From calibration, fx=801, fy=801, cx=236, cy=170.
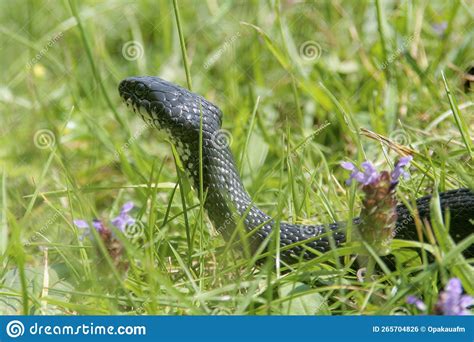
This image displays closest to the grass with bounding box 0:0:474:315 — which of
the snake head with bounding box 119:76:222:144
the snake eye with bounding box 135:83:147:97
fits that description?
the snake head with bounding box 119:76:222:144

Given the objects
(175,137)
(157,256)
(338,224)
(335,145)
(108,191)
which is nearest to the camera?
(157,256)

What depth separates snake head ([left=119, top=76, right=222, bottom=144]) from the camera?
4.19 meters

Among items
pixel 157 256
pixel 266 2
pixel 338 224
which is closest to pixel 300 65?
pixel 266 2

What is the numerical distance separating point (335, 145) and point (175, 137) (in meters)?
1.41

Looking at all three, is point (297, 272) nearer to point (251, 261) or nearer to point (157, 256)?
point (251, 261)

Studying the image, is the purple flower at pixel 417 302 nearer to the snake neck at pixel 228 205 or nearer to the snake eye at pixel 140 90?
the snake neck at pixel 228 205

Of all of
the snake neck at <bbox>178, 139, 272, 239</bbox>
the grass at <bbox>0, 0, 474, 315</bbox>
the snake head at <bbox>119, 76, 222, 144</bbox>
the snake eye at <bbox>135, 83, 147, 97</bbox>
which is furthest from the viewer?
the snake eye at <bbox>135, 83, 147, 97</bbox>

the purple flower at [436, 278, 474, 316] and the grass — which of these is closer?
the purple flower at [436, 278, 474, 316]

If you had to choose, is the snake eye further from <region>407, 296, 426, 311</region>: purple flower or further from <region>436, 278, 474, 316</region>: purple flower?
<region>436, 278, 474, 316</region>: purple flower

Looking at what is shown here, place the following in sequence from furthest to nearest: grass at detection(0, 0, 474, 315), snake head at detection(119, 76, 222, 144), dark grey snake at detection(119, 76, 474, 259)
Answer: snake head at detection(119, 76, 222, 144)
dark grey snake at detection(119, 76, 474, 259)
grass at detection(0, 0, 474, 315)

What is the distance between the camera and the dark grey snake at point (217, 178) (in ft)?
12.4

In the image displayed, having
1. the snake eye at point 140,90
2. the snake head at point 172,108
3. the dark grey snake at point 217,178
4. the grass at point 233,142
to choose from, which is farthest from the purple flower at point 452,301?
the snake eye at point 140,90

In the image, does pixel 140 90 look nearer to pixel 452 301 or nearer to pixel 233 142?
pixel 233 142

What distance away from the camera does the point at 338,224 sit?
3.73m
